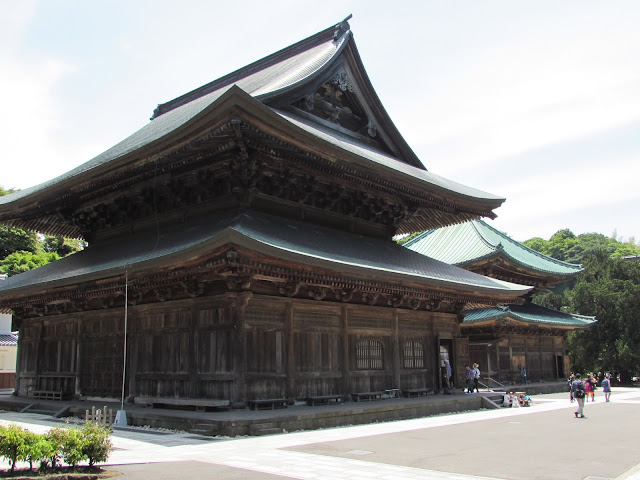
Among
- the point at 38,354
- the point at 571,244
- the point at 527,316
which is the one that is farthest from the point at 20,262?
the point at 571,244

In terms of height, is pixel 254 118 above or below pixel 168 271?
above

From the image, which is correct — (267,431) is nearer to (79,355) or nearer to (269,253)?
(269,253)

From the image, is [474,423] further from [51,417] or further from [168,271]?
[51,417]

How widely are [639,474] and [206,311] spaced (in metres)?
10.9

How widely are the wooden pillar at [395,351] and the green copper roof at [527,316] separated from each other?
12383 mm

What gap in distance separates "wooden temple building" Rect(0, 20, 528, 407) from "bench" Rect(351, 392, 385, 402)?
263 mm

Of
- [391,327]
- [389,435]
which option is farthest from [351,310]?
[389,435]

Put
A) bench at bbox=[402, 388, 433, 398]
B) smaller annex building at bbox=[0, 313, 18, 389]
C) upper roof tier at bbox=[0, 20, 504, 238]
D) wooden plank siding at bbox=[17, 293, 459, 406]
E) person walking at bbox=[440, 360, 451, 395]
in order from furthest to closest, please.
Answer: smaller annex building at bbox=[0, 313, 18, 389] < person walking at bbox=[440, 360, 451, 395] < bench at bbox=[402, 388, 433, 398] < upper roof tier at bbox=[0, 20, 504, 238] < wooden plank siding at bbox=[17, 293, 459, 406]

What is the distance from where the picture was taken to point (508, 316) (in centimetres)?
3116

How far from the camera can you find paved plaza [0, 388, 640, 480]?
29.2 ft

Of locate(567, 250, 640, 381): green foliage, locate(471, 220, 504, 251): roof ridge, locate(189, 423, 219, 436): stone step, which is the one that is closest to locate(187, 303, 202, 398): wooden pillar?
locate(189, 423, 219, 436): stone step

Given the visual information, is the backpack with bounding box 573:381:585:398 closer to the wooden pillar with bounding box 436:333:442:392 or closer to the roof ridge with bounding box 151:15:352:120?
the wooden pillar with bounding box 436:333:442:392

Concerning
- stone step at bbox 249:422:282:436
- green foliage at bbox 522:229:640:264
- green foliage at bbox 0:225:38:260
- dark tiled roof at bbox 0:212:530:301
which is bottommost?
stone step at bbox 249:422:282:436

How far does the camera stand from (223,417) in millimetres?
13500
